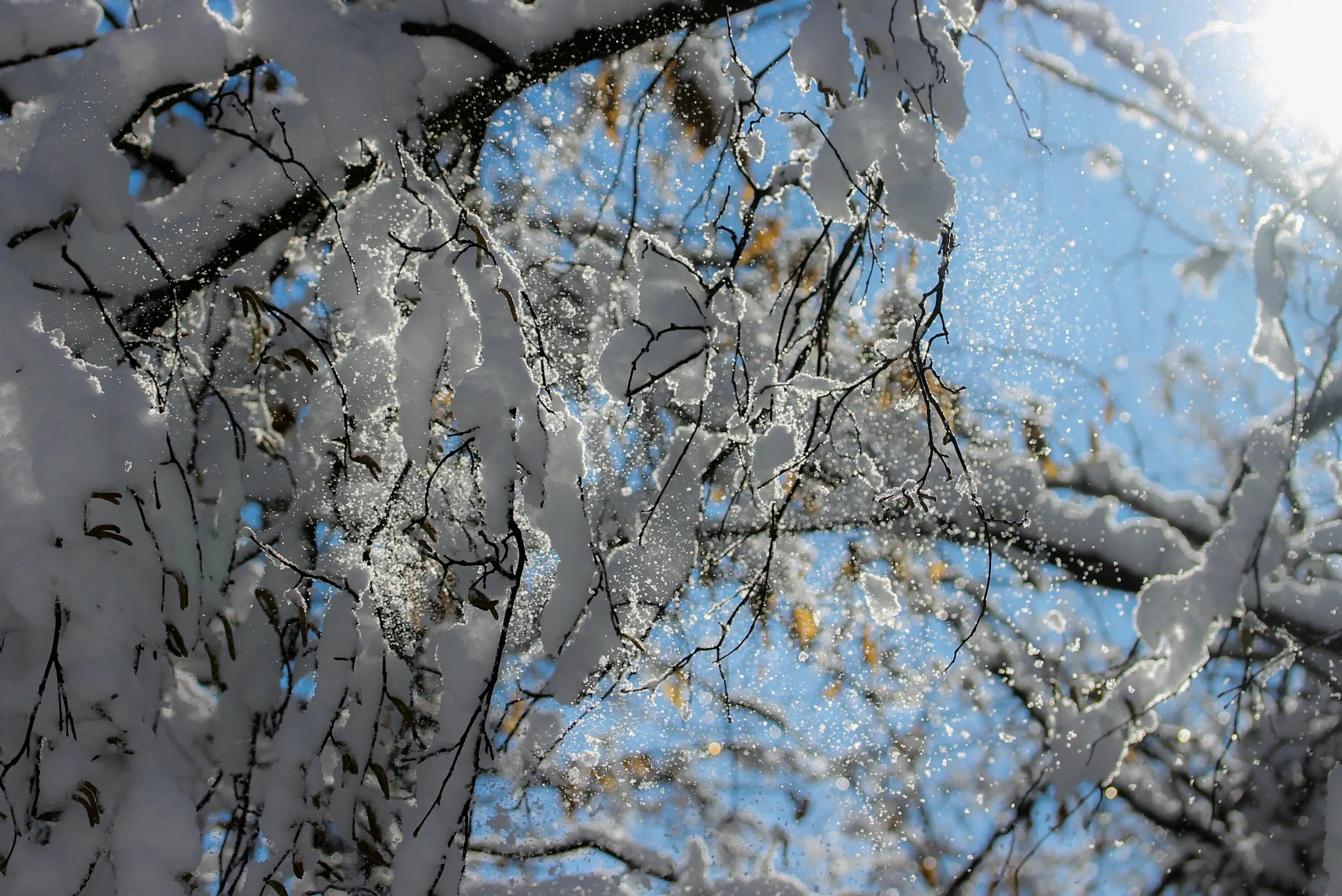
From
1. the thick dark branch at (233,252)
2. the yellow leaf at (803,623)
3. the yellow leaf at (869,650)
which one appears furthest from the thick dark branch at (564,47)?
the yellow leaf at (869,650)

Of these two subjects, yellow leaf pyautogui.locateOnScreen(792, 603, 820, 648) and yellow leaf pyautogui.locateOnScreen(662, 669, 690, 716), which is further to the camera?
yellow leaf pyautogui.locateOnScreen(792, 603, 820, 648)

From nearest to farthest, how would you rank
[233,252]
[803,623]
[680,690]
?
[233,252], [680,690], [803,623]

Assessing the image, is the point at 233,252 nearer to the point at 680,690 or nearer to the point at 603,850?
the point at 680,690

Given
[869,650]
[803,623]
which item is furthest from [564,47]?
[869,650]

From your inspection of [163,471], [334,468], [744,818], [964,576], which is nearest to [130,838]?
[163,471]

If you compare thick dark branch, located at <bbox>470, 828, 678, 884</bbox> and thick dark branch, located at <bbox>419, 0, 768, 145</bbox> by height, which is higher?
thick dark branch, located at <bbox>419, 0, 768, 145</bbox>

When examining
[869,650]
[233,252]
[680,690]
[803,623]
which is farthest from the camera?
[869,650]

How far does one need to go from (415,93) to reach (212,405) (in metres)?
0.68

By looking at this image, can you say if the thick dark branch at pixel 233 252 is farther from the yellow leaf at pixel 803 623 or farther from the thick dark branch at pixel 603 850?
the thick dark branch at pixel 603 850

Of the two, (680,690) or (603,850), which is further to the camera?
(603,850)

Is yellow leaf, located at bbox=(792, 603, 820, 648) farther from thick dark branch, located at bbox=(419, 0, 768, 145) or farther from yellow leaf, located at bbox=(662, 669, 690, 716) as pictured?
thick dark branch, located at bbox=(419, 0, 768, 145)

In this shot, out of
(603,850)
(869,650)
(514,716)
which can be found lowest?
(603,850)

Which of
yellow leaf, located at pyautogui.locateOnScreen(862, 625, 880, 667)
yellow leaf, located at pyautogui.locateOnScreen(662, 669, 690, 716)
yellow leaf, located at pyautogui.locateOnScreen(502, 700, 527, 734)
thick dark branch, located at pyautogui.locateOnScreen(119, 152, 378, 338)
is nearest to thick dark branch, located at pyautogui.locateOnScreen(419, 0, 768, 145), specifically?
thick dark branch, located at pyautogui.locateOnScreen(119, 152, 378, 338)

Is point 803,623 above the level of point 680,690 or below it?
above
